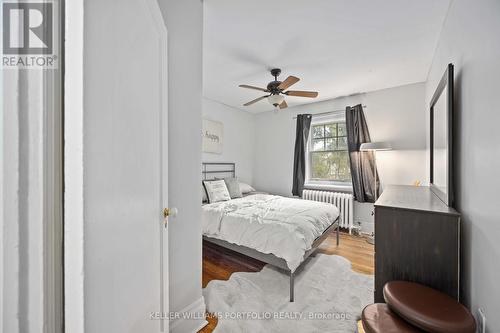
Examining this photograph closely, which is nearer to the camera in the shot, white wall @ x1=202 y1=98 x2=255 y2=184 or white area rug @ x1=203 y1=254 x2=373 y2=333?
white area rug @ x1=203 y1=254 x2=373 y2=333

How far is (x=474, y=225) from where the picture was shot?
1171mm

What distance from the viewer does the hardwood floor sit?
7.93 ft

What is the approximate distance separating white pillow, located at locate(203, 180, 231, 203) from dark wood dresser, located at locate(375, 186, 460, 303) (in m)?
2.39

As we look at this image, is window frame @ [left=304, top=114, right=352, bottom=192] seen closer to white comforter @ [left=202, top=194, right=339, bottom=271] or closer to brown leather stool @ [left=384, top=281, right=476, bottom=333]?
white comforter @ [left=202, top=194, right=339, bottom=271]

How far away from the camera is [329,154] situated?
167 inches

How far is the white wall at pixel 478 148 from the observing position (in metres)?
0.96

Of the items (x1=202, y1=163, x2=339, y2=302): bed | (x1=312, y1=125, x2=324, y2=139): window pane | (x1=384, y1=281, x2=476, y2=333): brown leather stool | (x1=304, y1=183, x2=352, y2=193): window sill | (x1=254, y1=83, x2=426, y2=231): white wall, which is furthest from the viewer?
(x1=312, y1=125, x2=324, y2=139): window pane

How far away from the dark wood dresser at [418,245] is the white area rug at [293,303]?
0.47 metres

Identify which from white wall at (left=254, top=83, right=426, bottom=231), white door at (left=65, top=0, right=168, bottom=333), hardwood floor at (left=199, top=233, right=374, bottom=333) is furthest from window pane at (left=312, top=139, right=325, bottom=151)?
white door at (left=65, top=0, right=168, bottom=333)

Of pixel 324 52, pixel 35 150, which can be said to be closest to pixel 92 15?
pixel 35 150

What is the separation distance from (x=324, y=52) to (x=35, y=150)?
8.79 feet

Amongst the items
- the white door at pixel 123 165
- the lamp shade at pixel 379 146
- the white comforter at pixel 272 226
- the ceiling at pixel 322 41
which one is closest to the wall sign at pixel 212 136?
the ceiling at pixel 322 41

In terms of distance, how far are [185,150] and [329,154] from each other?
3.45 metres

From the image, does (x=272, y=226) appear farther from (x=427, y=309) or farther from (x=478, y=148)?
(x=478, y=148)
